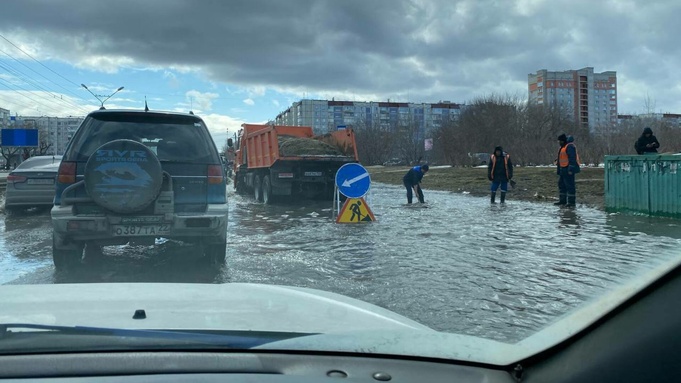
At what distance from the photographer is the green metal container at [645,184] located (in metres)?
11.2

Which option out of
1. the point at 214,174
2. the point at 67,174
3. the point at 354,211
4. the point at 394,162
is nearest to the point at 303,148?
the point at 354,211

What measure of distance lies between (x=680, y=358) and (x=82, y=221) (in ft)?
19.6

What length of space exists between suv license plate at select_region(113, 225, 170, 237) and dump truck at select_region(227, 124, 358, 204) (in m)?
10.2

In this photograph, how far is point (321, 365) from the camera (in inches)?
72.4

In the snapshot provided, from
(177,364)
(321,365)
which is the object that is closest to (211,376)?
(177,364)

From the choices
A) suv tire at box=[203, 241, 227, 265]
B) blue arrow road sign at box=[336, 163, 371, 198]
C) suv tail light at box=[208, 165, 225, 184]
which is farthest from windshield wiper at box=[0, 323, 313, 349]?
blue arrow road sign at box=[336, 163, 371, 198]

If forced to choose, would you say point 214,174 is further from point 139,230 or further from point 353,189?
point 353,189

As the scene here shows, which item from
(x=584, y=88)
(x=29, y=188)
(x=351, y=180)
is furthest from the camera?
(x=584, y=88)

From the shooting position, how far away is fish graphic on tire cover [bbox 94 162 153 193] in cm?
593

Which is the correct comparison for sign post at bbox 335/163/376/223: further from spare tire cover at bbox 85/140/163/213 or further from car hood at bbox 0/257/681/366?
car hood at bbox 0/257/681/366

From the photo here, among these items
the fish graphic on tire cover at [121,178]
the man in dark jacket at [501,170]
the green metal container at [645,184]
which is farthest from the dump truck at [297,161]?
the fish graphic on tire cover at [121,178]

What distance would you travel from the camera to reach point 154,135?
662cm

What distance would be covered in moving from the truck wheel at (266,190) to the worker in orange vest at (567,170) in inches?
323

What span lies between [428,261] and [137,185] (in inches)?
149
